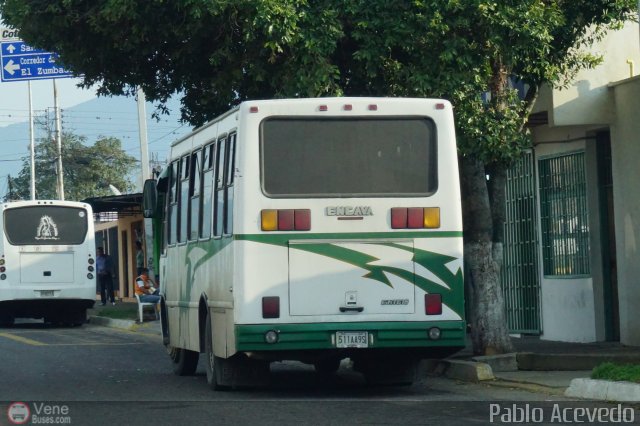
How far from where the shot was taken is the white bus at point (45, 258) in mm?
32562

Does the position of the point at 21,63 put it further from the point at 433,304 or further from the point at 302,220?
the point at 433,304

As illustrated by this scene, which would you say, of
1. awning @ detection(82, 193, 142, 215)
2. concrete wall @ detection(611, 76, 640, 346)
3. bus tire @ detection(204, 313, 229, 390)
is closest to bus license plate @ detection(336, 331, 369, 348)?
bus tire @ detection(204, 313, 229, 390)

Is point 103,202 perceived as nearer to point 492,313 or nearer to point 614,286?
point 614,286

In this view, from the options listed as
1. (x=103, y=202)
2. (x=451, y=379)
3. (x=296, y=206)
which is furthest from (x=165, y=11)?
(x=103, y=202)

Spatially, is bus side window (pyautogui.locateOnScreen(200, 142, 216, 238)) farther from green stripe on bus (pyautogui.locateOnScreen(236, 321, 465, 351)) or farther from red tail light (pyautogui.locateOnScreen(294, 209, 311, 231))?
green stripe on bus (pyautogui.locateOnScreen(236, 321, 465, 351))

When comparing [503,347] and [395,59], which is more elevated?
[395,59]

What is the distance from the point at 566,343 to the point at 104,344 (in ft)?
27.1

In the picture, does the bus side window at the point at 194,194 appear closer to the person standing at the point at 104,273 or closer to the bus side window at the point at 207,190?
the bus side window at the point at 207,190

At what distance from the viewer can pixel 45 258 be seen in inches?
1298

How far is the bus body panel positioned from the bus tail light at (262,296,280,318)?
0.10 ft

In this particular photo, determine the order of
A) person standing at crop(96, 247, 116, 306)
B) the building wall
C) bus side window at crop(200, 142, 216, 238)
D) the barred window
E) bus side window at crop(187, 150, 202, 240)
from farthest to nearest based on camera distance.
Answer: person standing at crop(96, 247, 116, 306) < the barred window < the building wall < bus side window at crop(187, 150, 202, 240) < bus side window at crop(200, 142, 216, 238)

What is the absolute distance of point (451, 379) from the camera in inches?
637

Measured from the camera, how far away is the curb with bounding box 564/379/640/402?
1230 cm

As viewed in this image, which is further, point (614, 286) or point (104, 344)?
point (104, 344)
